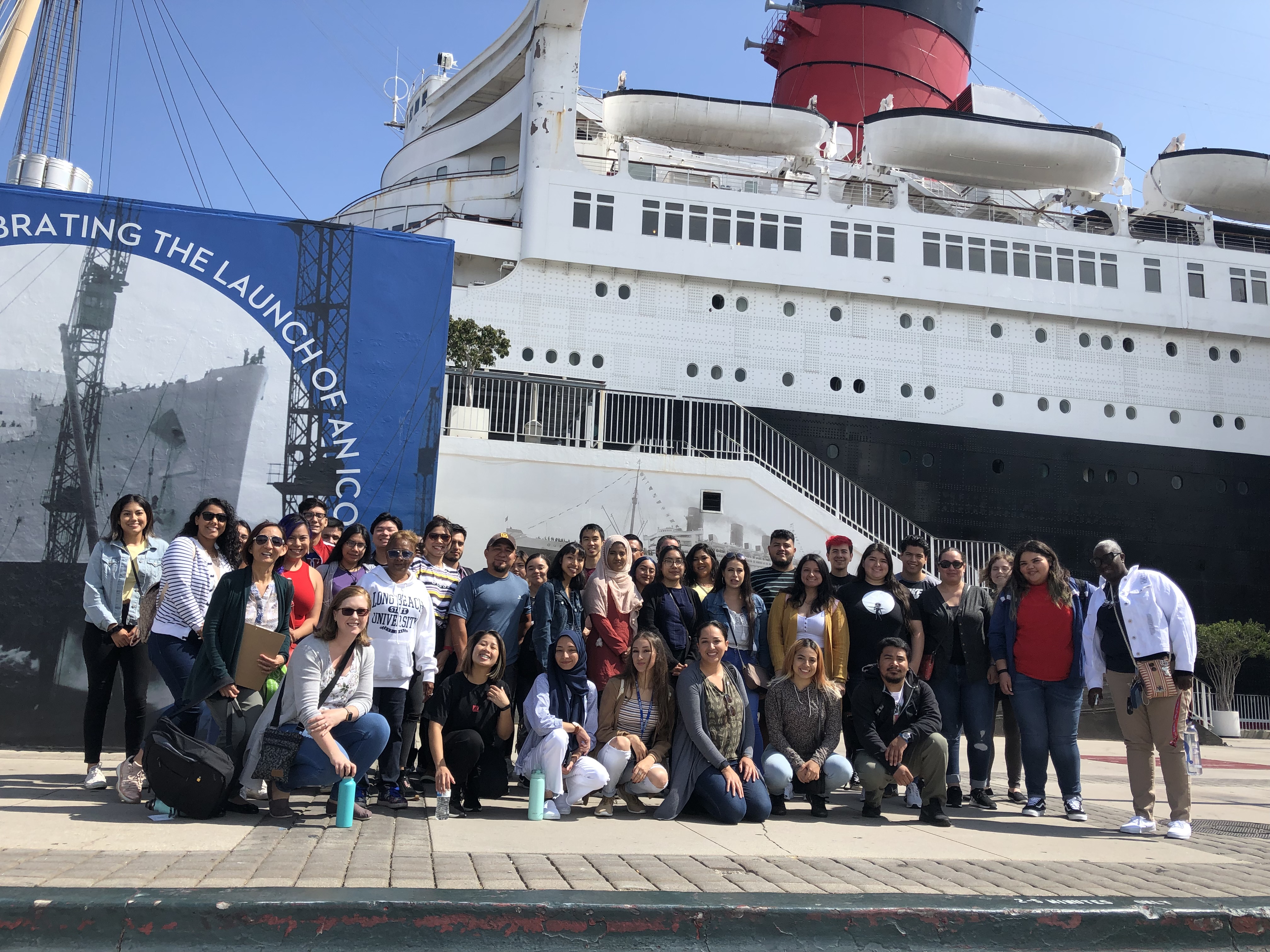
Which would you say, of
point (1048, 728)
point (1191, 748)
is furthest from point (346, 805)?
point (1191, 748)

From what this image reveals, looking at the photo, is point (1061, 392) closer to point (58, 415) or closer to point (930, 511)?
point (930, 511)

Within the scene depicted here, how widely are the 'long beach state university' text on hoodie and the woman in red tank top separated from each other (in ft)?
1.26

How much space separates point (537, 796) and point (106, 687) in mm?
2622

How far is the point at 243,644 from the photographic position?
4.89m

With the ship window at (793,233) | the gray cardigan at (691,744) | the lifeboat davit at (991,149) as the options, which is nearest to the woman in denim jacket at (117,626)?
the gray cardigan at (691,744)

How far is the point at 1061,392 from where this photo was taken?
56.2 feet

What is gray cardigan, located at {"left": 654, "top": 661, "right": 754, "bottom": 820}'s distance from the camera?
517cm

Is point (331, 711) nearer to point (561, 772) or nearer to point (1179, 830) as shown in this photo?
point (561, 772)

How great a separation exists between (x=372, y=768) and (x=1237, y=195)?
19.4 meters

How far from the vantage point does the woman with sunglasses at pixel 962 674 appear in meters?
6.22

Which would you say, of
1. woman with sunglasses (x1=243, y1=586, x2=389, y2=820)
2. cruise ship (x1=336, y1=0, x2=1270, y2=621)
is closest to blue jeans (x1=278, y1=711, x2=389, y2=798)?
woman with sunglasses (x1=243, y1=586, x2=389, y2=820)

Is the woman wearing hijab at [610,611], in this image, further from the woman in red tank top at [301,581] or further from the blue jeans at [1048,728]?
the blue jeans at [1048,728]

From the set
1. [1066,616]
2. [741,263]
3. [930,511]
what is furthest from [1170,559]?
[1066,616]

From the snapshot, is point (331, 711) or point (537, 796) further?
point (537, 796)
